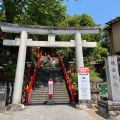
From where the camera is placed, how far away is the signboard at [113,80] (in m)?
8.62

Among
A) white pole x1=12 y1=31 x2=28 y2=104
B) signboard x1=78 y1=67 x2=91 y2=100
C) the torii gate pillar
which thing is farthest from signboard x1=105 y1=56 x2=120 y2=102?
white pole x1=12 y1=31 x2=28 y2=104

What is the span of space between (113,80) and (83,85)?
3.16m

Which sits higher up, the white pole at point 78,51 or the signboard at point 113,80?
the white pole at point 78,51

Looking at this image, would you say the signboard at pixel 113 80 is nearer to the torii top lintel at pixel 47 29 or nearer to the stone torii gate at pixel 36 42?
the stone torii gate at pixel 36 42

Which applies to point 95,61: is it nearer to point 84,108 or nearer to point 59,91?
point 59,91

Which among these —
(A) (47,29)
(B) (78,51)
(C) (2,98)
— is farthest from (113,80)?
(A) (47,29)

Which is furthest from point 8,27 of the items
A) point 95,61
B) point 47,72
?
point 95,61

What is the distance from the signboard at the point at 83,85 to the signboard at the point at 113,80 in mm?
2764

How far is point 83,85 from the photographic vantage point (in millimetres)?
11766

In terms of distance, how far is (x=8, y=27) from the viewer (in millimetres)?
13055

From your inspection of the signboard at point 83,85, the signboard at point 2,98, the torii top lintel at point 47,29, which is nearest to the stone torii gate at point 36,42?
the torii top lintel at point 47,29

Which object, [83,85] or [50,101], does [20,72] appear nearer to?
[50,101]

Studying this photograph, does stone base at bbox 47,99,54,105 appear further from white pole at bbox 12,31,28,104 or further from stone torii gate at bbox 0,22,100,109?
stone torii gate at bbox 0,22,100,109

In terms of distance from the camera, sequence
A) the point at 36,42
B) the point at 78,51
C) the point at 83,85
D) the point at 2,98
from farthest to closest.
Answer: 1. the point at 36,42
2. the point at 78,51
3. the point at 83,85
4. the point at 2,98
